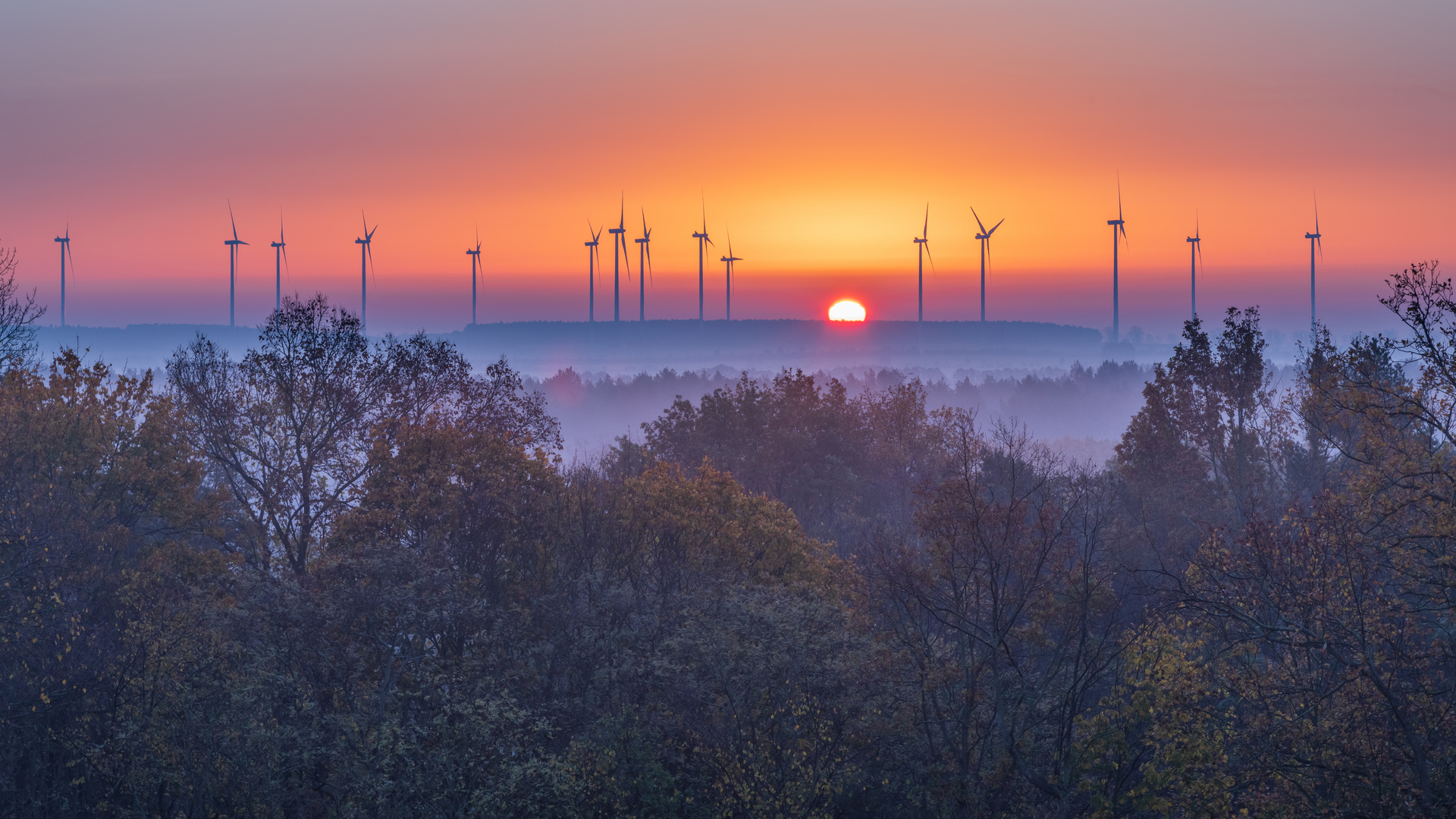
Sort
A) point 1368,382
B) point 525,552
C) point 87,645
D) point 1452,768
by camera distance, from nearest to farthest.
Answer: point 1452,768 → point 1368,382 → point 87,645 → point 525,552

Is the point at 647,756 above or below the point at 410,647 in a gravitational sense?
below

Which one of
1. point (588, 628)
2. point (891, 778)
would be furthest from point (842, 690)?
point (588, 628)

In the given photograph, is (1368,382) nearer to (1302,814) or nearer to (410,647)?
(1302,814)

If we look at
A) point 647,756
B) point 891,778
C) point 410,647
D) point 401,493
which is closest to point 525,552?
point 401,493

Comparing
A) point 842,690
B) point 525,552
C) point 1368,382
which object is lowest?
point 842,690

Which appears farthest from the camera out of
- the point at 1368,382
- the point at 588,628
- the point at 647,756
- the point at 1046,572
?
the point at 1046,572

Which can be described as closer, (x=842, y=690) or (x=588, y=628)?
(x=842, y=690)

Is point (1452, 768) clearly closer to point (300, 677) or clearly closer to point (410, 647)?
point (410, 647)
